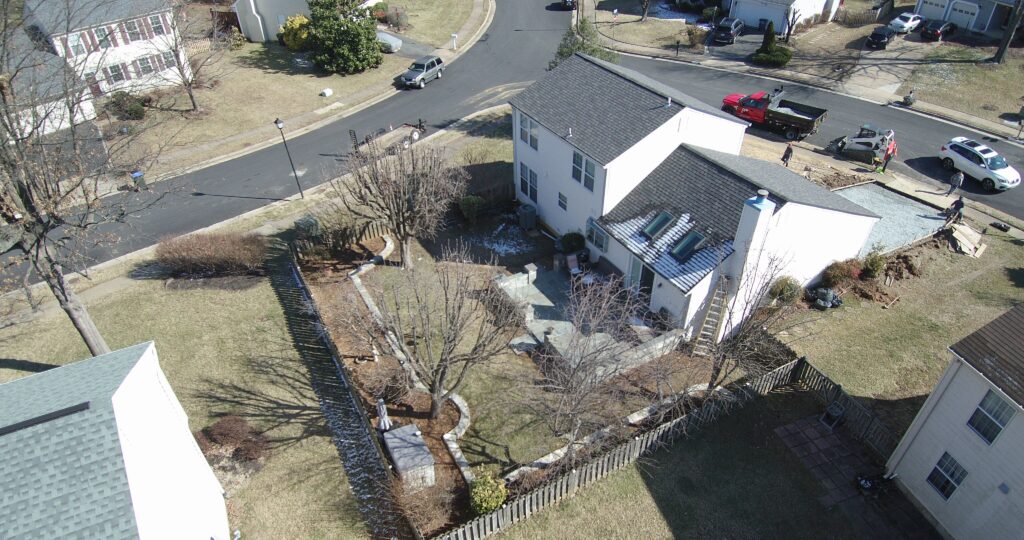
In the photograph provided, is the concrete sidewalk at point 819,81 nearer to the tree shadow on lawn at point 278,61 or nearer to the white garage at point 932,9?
the white garage at point 932,9

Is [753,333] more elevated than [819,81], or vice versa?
[753,333]

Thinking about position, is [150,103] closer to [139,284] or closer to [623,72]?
[139,284]

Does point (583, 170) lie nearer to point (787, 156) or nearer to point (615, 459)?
point (615, 459)

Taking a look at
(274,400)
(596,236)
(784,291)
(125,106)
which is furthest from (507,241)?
(125,106)

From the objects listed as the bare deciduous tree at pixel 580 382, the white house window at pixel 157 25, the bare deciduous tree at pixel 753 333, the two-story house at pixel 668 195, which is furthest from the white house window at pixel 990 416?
the white house window at pixel 157 25

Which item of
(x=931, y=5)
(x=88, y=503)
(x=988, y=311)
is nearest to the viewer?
(x=88, y=503)

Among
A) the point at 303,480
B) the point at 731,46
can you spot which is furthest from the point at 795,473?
the point at 731,46
